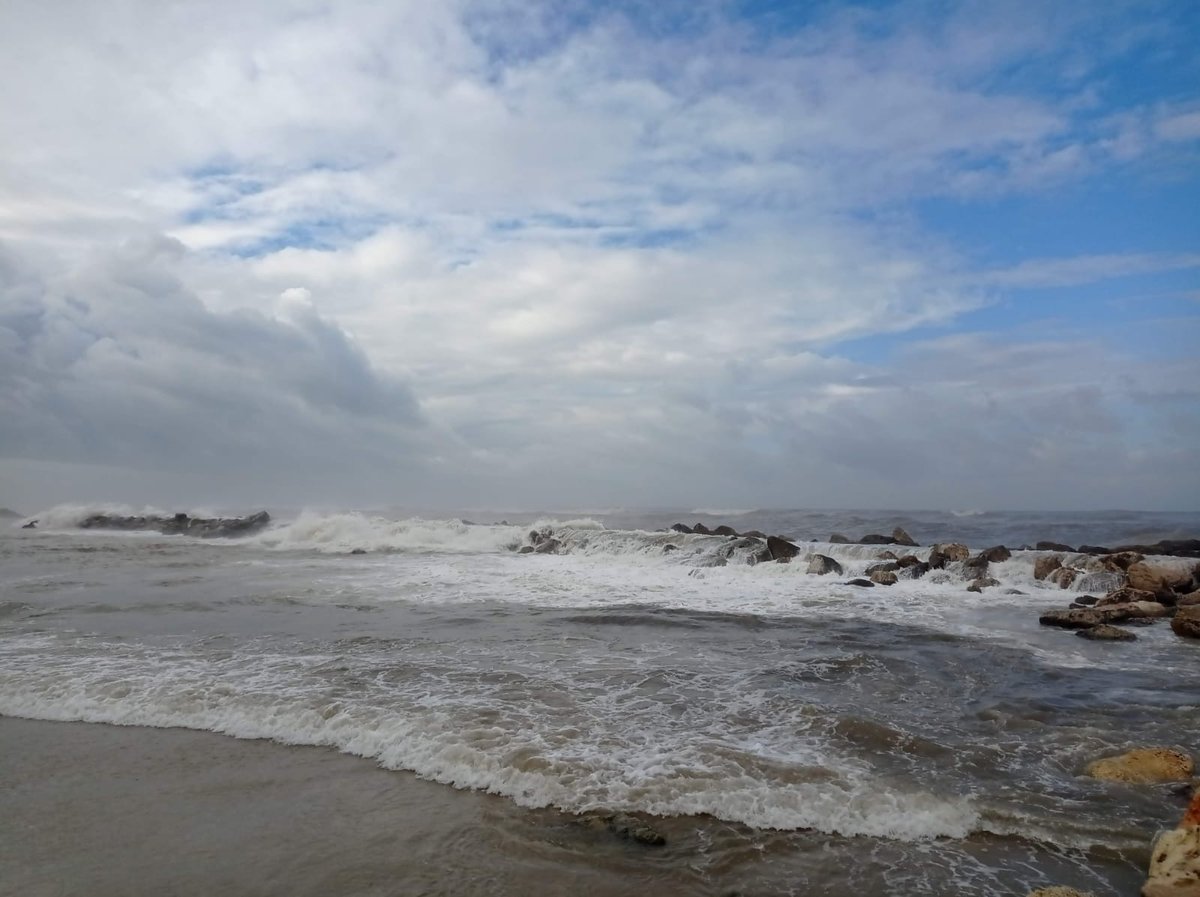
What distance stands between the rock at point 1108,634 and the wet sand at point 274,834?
11.4 meters

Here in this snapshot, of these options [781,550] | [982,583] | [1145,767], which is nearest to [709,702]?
[1145,767]

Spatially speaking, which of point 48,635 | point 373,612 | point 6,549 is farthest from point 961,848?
point 6,549

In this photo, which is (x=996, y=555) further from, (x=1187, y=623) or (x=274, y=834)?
(x=274, y=834)

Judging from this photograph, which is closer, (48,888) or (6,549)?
(48,888)

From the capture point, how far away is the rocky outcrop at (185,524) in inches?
1694

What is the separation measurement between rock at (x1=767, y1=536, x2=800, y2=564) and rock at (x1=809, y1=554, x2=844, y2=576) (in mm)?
1315

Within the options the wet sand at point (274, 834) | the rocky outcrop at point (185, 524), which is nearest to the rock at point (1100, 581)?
the wet sand at point (274, 834)

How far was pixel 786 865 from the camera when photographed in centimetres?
511

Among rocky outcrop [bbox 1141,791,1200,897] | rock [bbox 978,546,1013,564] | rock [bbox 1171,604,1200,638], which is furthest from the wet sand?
rock [bbox 978,546,1013,564]

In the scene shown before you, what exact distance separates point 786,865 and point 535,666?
573cm

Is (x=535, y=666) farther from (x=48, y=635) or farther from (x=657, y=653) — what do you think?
(x=48, y=635)

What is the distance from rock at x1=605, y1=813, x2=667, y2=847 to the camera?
17.8ft

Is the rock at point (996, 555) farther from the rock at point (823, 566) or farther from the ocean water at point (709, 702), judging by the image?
the rock at point (823, 566)

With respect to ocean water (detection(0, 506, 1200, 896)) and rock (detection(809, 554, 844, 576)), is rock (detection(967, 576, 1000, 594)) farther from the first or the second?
rock (detection(809, 554, 844, 576))
